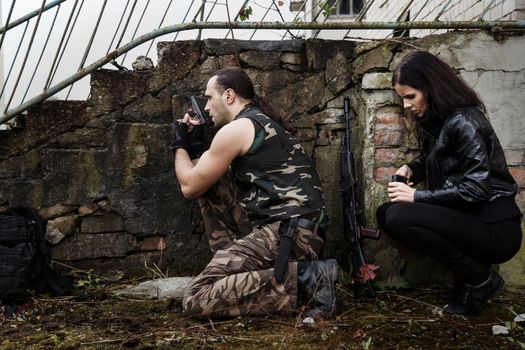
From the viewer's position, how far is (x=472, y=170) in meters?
2.58

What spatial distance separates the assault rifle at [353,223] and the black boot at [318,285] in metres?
0.36

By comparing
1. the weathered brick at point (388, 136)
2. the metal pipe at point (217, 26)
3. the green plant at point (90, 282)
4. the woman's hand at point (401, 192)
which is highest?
the metal pipe at point (217, 26)

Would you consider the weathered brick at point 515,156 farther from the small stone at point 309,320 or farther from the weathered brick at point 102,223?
the weathered brick at point 102,223

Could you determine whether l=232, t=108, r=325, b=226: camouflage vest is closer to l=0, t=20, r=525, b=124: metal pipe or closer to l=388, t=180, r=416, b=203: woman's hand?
l=388, t=180, r=416, b=203: woman's hand

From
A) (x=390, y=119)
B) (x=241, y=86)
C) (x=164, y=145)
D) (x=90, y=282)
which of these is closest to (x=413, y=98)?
Answer: (x=390, y=119)

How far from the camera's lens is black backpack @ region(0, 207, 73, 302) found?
2889 millimetres

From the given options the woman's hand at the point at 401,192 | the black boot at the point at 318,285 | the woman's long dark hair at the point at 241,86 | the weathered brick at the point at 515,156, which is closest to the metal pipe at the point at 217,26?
the woman's long dark hair at the point at 241,86

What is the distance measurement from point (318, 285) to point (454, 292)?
0.86 m

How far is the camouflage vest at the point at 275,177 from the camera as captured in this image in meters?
2.81

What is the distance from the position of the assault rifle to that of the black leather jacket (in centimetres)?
44

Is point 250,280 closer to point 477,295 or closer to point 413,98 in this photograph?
point 477,295

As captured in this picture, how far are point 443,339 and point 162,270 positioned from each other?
5.96 ft

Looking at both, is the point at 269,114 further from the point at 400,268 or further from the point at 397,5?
the point at 397,5

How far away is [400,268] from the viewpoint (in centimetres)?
324
